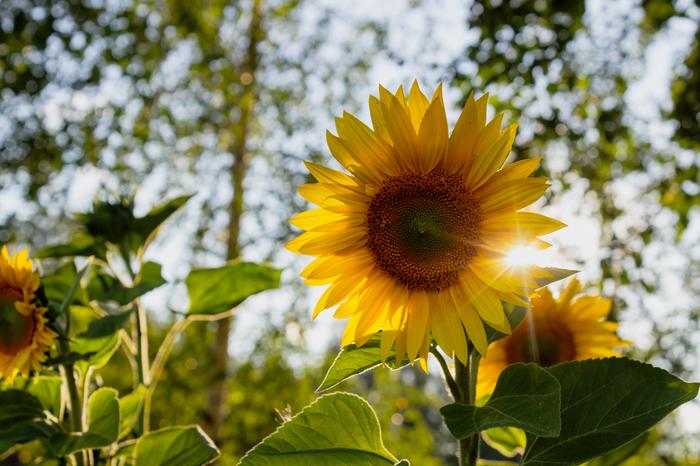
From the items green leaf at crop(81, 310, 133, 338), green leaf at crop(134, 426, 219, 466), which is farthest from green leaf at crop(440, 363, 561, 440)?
green leaf at crop(81, 310, 133, 338)

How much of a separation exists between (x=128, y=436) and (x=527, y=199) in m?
0.50

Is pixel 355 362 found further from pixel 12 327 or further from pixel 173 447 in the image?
pixel 12 327

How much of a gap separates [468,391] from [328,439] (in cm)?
11

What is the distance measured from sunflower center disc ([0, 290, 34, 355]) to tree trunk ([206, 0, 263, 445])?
2.31 metres

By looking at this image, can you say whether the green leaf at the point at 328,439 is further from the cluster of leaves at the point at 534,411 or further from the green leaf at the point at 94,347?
the green leaf at the point at 94,347

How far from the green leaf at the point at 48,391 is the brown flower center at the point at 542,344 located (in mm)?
489

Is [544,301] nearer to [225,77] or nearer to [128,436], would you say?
[128,436]

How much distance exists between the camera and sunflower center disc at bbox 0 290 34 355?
0.66 meters

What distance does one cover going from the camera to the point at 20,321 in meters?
0.67

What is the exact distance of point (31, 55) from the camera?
3.44 meters

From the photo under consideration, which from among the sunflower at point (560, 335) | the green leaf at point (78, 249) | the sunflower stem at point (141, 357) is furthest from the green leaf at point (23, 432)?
the sunflower at point (560, 335)

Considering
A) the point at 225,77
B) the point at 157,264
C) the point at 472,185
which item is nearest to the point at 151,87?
the point at 225,77

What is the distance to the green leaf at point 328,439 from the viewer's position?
A: 49 centimetres

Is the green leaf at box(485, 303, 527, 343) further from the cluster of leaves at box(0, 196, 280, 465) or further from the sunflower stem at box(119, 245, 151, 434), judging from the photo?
the sunflower stem at box(119, 245, 151, 434)
